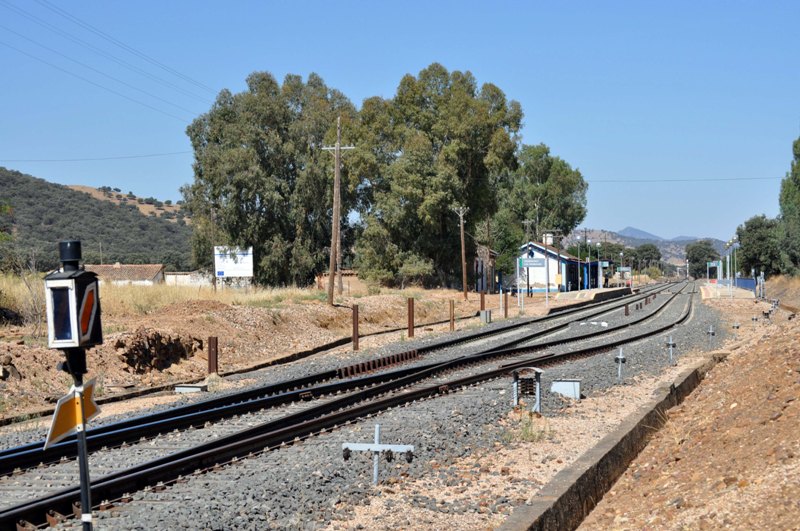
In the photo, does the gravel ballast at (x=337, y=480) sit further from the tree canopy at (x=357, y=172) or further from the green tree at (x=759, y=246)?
the green tree at (x=759, y=246)

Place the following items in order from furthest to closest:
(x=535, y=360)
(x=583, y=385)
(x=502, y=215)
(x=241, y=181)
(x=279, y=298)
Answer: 1. (x=502, y=215)
2. (x=241, y=181)
3. (x=279, y=298)
4. (x=535, y=360)
5. (x=583, y=385)

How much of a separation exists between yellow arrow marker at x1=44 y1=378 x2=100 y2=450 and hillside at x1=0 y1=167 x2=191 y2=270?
89.2m

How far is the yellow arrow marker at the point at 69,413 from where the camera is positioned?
5.20m

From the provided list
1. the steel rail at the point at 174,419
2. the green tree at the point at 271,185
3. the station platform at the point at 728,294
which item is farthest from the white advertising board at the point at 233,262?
the steel rail at the point at 174,419

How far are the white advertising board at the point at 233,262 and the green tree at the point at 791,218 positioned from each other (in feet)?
176

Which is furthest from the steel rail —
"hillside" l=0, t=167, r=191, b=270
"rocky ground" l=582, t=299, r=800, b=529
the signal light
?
"hillside" l=0, t=167, r=191, b=270

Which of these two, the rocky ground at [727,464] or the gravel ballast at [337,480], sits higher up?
the rocky ground at [727,464]

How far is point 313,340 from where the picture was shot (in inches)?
1267

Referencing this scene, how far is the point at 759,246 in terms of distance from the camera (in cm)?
10656

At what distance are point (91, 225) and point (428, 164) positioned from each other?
70308 millimetres

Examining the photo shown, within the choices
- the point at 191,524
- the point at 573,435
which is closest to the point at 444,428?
the point at 573,435

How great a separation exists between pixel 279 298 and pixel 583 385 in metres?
23.9

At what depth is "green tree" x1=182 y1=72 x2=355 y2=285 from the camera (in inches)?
2410

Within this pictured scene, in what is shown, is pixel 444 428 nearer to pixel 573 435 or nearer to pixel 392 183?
pixel 573 435
